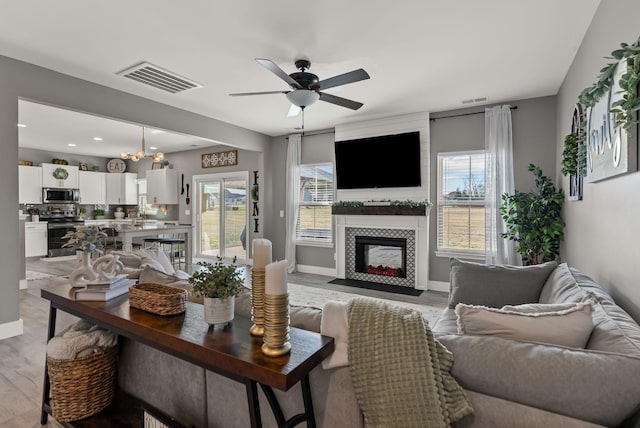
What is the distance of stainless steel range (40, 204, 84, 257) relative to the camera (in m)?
7.55

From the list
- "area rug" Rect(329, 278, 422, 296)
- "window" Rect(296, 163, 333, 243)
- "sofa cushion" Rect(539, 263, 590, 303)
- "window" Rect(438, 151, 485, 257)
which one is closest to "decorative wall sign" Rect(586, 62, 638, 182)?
"sofa cushion" Rect(539, 263, 590, 303)

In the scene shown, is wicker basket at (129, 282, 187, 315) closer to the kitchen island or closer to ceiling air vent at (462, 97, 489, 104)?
the kitchen island

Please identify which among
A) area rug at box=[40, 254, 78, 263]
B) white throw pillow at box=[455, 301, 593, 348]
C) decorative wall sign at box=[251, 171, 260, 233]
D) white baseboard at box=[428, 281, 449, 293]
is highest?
decorative wall sign at box=[251, 171, 260, 233]

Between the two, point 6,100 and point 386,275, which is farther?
point 386,275

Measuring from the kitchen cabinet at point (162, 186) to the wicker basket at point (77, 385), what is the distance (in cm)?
672

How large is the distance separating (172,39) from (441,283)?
15.0 ft

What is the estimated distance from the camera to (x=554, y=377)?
997mm

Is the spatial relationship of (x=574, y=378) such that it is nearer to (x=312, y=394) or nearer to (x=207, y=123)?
(x=312, y=394)

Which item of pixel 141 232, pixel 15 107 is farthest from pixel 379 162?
pixel 15 107

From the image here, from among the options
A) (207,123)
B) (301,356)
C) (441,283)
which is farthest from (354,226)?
(301,356)

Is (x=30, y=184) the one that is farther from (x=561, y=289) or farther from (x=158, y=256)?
(x=561, y=289)

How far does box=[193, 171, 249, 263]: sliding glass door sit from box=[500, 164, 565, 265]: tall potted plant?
5123 mm

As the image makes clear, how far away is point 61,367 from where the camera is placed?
68.4 inches

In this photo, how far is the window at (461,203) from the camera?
4645mm
